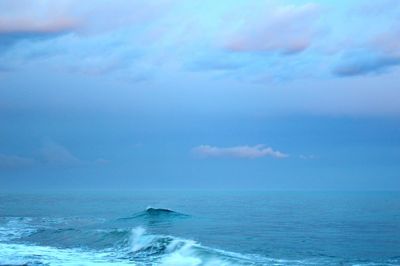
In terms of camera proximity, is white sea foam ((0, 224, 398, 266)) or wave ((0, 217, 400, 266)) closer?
white sea foam ((0, 224, 398, 266))

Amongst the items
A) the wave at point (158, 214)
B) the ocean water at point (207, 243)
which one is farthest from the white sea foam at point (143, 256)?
the wave at point (158, 214)

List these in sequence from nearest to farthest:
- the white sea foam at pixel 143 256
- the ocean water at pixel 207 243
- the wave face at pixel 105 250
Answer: the white sea foam at pixel 143 256 < the wave face at pixel 105 250 < the ocean water at pixel 207 243

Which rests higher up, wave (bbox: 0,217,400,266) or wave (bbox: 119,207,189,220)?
wave (bbox: 119,207,189,220)

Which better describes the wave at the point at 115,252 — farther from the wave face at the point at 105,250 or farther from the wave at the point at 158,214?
the wave at the point at 158,214

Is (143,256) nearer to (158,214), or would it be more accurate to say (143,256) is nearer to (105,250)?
(105,250)

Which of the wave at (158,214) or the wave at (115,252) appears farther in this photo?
the wave at (158,214)

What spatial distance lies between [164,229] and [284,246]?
14.8m

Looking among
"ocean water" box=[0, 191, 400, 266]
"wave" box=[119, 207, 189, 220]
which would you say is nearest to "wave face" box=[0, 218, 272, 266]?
"ocean water" box=[0, 191, 400, 266]

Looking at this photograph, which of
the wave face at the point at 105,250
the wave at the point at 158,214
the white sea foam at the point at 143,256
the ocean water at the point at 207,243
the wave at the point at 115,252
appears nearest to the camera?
the white sea foam at the point at 143,256

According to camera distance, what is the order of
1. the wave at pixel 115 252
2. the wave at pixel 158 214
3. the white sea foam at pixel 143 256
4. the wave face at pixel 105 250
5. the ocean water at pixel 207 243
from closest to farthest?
the white sea foam at pixel 143 256
the wave at pixel 115 252
the wave face at pixel 105 250
the ocean water at pixel 207 243
the wave at pixel 158 214

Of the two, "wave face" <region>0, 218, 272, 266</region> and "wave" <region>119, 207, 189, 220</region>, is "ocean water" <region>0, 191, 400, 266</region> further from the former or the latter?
"wave" <region>119, 207, 189, 220</region>

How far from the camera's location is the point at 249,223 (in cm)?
4494

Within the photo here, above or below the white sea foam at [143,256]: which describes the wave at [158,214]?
above

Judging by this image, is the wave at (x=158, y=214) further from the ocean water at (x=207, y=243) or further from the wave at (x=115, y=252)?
the wave at (x=115, y=252)
